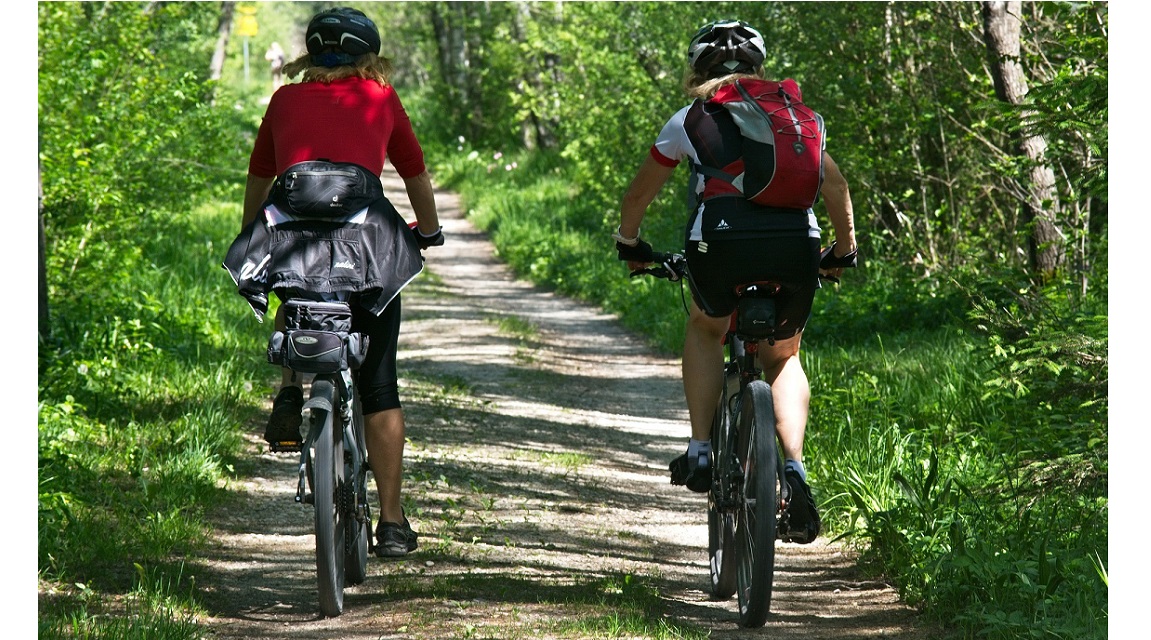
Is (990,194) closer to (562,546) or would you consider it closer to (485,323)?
(485,323)

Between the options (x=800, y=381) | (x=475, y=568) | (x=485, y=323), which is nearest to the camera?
(x=800, y=381)

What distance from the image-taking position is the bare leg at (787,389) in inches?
162

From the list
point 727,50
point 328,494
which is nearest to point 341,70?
point 727,50

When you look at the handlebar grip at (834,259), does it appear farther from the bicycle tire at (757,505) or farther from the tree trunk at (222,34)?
the tree trunk at (222,34)

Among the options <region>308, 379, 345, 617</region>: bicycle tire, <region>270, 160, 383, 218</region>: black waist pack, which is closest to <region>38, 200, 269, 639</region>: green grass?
<region>308, 379, 345, 617</region>: bicycle tire

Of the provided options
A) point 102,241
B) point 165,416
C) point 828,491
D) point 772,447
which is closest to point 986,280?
point 828,491

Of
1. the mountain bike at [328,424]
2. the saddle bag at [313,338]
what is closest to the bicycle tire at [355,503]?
the mountain bike at [328,424]

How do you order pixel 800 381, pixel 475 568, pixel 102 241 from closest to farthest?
pixel 800 381, pixel 475 568, pixel 102 241

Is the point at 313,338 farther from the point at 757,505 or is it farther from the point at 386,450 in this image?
the point at 757,505

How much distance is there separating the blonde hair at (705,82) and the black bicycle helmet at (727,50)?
0.03 metres

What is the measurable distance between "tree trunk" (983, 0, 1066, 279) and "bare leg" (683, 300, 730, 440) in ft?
13.5

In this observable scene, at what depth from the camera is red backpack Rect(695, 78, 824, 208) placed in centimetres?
377

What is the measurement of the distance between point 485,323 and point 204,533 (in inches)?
259

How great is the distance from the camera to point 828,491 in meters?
5.52
